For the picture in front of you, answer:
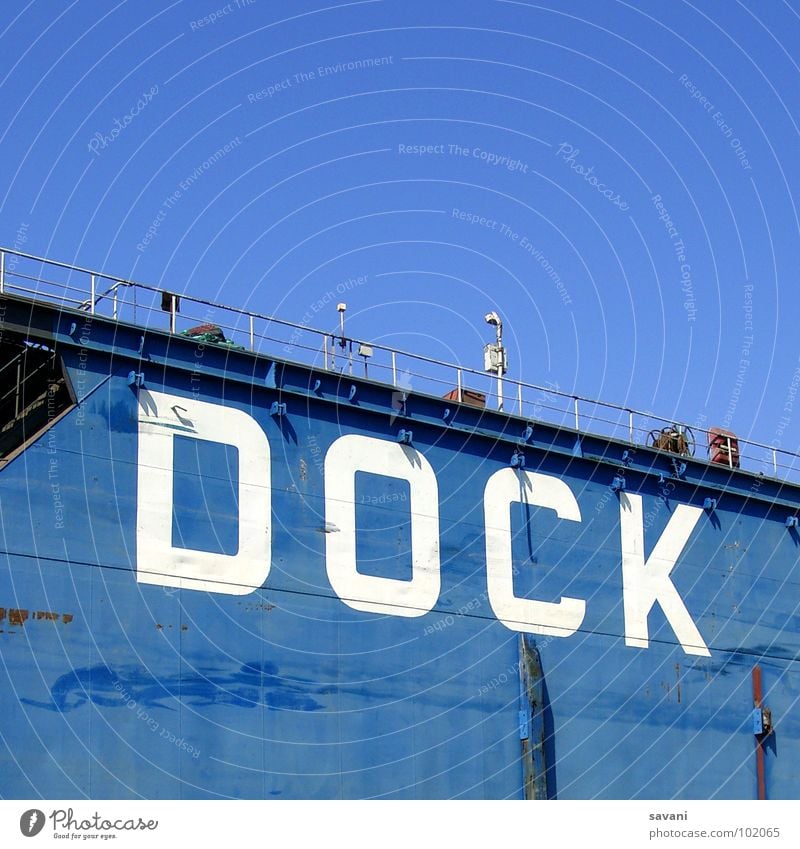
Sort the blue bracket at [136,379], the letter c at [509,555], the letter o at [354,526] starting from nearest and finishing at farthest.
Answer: the blue bracket at [136,379] → the letter o at [354,526] → the letter c at [509,555]

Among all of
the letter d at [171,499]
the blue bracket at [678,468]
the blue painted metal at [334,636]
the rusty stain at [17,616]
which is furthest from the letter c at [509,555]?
the rusty stain at [17,616]

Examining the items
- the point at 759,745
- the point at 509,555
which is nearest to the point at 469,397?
the point at 509,555

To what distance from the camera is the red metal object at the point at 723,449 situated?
1615 inches

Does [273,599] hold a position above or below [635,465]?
below

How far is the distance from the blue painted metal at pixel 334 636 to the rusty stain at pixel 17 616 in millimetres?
42

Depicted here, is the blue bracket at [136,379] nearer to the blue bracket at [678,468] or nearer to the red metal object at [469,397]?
the red metal object at [469,397]

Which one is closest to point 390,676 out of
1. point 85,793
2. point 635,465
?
point 85,793

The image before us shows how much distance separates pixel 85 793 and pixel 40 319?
8820 mm

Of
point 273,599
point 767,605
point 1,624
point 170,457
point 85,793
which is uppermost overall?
point 767,605

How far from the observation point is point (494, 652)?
33.1 meters

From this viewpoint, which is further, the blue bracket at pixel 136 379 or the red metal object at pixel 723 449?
the red metal object at pixel 723 449

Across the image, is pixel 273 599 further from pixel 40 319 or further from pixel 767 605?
pixel 767 605

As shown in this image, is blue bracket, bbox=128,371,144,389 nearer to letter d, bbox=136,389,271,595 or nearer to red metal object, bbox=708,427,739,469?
letter d, bbox=136,389,271,595
